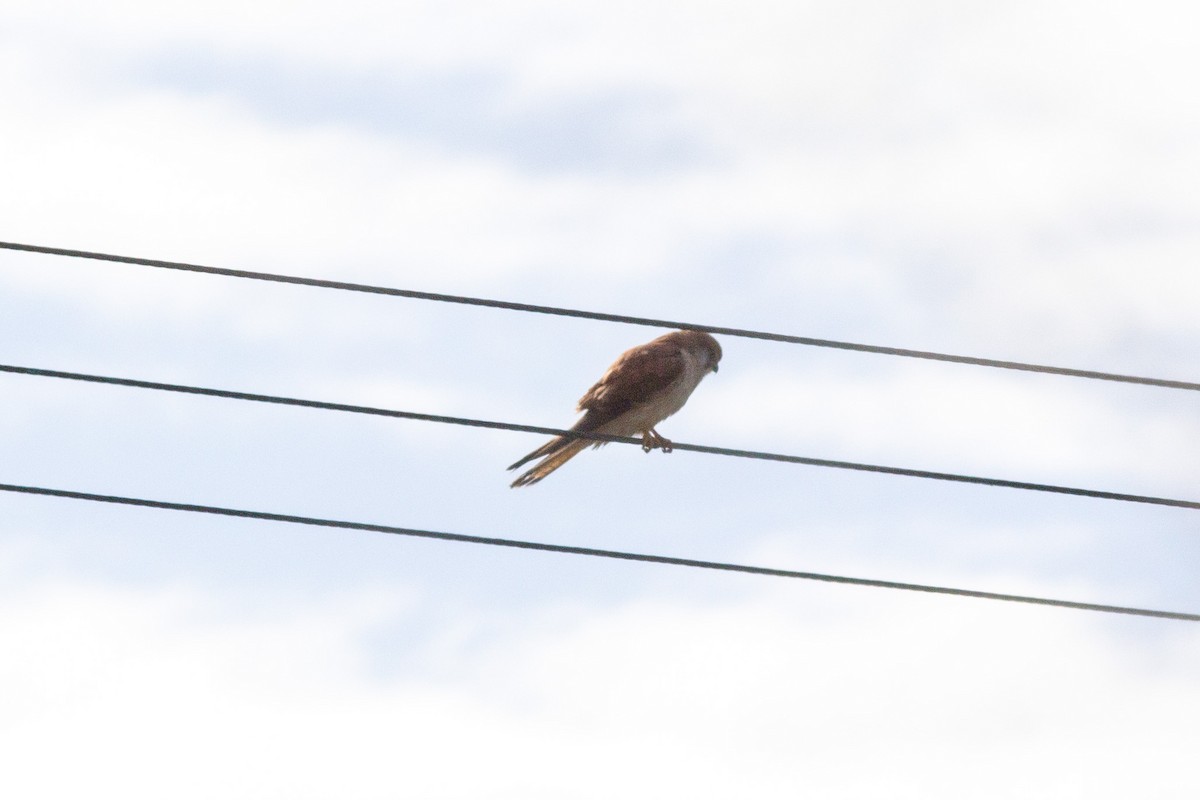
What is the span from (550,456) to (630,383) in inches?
54.5

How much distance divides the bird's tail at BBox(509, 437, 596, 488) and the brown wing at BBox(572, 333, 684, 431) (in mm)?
825

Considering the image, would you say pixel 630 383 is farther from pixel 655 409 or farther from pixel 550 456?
pixel 550 456

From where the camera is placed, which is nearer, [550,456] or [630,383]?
[550,456]

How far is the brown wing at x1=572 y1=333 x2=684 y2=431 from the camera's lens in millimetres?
10312

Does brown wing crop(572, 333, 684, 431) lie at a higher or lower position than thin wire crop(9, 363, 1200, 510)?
higher

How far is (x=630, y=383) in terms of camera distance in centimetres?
1041

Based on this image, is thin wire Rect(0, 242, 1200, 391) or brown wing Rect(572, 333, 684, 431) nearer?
thin wire Rect(0, 242, 1200, 391)

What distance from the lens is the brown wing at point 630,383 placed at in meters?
10.3

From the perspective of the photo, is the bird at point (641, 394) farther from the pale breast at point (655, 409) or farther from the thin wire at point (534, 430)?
the thin wire at point (534, 430)

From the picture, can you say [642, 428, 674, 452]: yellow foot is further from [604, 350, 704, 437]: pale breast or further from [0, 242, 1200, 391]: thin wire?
[0, 242, 1200, 391]: thin wire

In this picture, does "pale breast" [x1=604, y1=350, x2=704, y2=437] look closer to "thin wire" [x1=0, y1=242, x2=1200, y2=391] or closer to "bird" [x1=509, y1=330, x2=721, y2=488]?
"bird" [x1=509, y1=330, x2=721, y2=488]

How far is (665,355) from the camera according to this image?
10812mm

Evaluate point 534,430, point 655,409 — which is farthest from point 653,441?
point 534,430

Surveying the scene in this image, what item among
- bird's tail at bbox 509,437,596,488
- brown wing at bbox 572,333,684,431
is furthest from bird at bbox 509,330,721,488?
bird's tail at bbox 509,437,596,488
